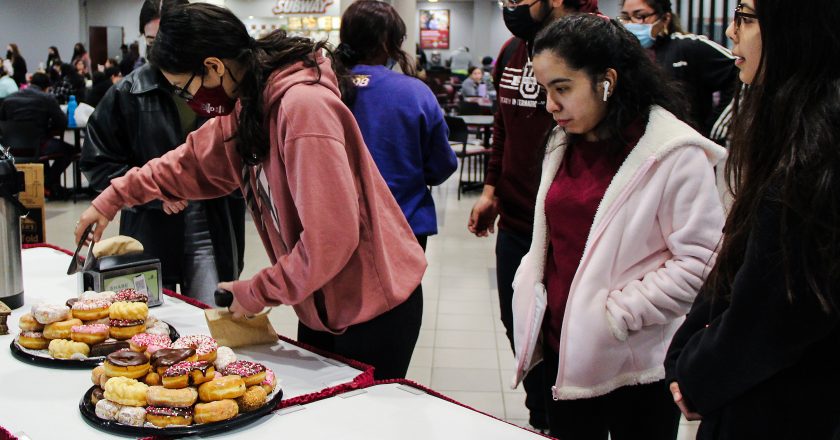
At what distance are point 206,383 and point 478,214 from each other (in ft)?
5.13

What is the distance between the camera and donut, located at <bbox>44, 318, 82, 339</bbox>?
6.54 ft

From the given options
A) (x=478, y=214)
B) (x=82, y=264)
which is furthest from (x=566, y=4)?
(x=82, y=264)

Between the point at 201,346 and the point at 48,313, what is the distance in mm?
497

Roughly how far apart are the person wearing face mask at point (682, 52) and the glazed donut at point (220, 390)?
8.05 feet

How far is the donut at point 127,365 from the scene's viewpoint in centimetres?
→ 165

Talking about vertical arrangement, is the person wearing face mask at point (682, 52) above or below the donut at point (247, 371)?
above

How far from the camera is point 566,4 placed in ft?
9.21

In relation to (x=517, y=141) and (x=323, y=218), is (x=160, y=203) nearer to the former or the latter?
(x=517, y=141)

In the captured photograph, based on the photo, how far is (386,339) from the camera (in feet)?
6.85

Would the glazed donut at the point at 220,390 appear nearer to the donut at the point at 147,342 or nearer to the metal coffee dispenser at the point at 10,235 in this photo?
the donut at the point at 147,342

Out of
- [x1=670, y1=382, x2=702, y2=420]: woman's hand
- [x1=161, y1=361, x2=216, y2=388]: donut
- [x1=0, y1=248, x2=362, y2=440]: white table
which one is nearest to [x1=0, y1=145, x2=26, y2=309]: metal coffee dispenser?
[x1=0, y1=248, x2=362, y2=440]: white table

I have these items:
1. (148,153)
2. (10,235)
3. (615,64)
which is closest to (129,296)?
(10,235)

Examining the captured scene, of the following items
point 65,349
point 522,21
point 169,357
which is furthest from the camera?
point 522,21

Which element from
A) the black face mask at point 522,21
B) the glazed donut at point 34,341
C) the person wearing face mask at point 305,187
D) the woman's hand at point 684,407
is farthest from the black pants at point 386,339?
the black face mask at point 522,21
